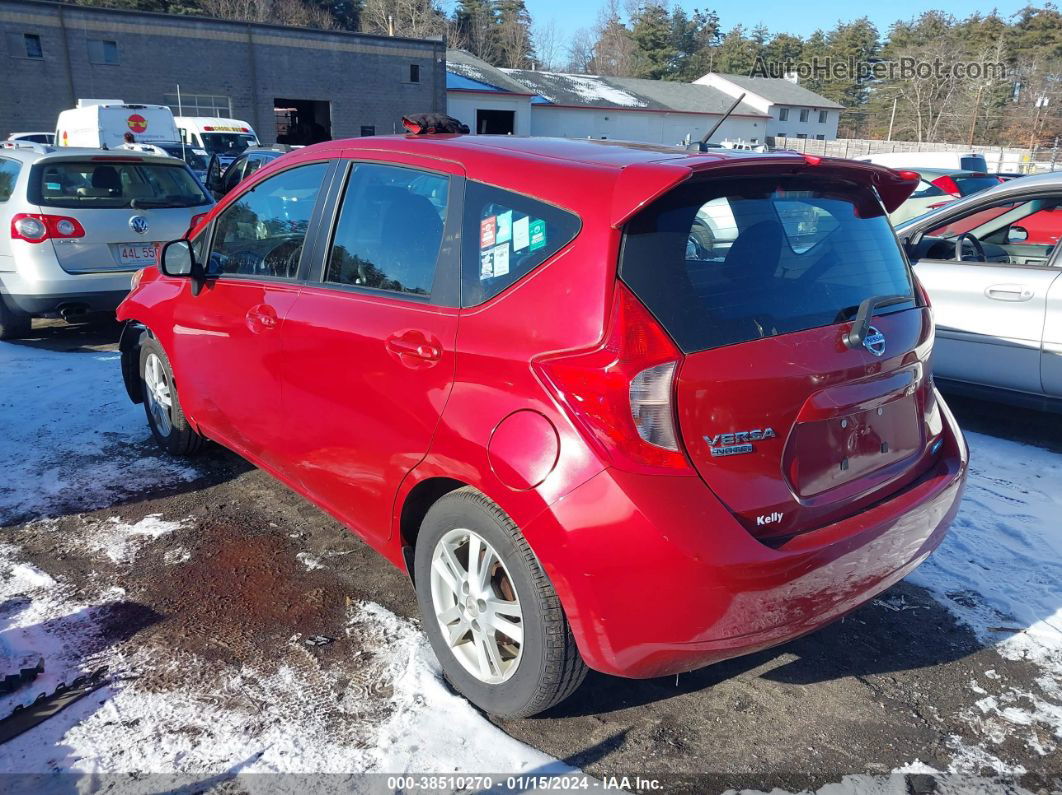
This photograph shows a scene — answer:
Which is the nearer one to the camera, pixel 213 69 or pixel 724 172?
pixel 724 172

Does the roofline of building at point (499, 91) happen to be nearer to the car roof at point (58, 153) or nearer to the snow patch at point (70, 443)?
the car roof at point (58, 153)

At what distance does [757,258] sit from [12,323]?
7.17m

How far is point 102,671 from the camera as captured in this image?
9.26 ft

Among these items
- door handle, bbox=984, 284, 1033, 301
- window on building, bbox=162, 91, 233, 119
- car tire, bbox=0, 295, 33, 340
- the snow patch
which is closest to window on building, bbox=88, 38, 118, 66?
window on building, bbox=162, 91, 233, 119

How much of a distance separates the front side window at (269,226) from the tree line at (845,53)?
54.3 meters

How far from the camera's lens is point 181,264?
387 cm

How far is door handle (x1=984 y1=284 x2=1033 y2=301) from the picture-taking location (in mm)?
5129

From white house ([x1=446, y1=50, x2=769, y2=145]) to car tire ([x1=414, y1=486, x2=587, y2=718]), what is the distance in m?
40.7

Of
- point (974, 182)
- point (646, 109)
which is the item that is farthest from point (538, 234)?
point (646, 109)

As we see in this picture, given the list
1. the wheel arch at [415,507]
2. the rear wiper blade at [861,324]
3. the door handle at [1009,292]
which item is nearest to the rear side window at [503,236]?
the wheel arch at [415,507]

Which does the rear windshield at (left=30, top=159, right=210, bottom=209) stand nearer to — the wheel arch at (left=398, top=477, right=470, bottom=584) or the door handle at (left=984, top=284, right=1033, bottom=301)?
the wheel arch at (left=398, top=477, right=470, bottom=584)

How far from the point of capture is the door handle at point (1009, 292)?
202 inches

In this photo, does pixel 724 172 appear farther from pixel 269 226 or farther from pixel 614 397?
pixel 269 226

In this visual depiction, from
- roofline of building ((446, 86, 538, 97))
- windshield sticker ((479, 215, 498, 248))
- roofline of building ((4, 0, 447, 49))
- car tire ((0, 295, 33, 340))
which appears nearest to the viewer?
windshield sticker ((479, 215, 498, 248))
